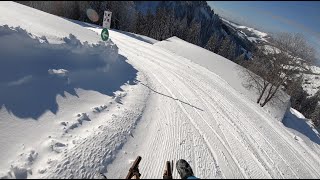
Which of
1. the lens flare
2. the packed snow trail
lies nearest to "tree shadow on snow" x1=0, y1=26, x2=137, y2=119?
the packed snow trail

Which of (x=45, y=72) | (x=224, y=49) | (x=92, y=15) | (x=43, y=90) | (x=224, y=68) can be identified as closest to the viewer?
(x=43, y=90)

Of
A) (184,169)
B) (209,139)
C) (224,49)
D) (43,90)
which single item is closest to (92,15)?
(224,49)

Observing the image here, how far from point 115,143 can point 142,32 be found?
199 feet

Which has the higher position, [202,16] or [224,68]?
[224,68]

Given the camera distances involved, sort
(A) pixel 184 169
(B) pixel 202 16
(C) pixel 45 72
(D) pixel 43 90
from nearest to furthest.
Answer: (A) pixel 184 169 < (D) pixel 43 90 < (C) pixel 45 72 < (B) pixel 202 16

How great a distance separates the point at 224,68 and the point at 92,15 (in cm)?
4437

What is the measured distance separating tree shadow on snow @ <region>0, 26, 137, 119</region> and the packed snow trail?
212 centimetres

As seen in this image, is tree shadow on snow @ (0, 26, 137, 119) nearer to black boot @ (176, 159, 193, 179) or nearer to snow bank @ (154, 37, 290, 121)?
black boot @ (176, 159, 193, 179)

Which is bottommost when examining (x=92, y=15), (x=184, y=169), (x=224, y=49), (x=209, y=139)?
(x=224, y=49)

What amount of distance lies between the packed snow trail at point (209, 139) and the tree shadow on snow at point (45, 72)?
2.12 meters

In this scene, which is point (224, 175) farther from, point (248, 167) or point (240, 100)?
point (240, 100)

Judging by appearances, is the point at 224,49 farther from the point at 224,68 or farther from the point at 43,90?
the point at 43,90

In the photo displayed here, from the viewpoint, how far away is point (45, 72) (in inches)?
466

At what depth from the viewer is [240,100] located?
56.4 ft
